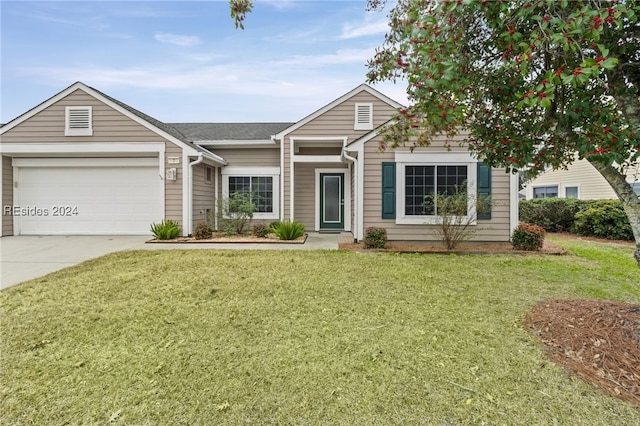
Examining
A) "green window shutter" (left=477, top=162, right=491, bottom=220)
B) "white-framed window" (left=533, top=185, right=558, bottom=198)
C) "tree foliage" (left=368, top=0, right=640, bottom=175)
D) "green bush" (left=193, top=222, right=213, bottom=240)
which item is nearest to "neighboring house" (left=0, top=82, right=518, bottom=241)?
"green window shutter" (left=477, top=162, right=491, bottom=220)

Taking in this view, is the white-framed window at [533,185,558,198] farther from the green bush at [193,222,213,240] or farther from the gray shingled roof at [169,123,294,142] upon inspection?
the green bush at [193,222,213,240]

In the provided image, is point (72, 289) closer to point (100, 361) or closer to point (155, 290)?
point (155, 290)

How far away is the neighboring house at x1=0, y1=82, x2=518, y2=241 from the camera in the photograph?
9039 mm

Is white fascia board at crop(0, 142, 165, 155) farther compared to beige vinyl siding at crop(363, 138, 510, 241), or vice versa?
white fascia board at crop(0, 142, 165, 155)

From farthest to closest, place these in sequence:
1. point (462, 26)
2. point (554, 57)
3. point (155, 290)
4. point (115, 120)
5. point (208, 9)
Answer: point (115, 120) < point (208, 9) < point (155, 290) < point (462, 26) < point (554, 57)

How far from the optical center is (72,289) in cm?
462

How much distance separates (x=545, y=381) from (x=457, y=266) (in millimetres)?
4118

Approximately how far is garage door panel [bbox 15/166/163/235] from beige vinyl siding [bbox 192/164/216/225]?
4.09ft

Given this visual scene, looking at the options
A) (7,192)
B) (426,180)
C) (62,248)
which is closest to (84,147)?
(7,192)

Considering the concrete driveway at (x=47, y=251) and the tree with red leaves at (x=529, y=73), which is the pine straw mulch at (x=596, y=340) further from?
the concrete driveway at (x=47, y=251)

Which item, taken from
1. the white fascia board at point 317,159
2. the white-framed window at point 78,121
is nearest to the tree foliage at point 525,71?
the white fascia board at point 317,159

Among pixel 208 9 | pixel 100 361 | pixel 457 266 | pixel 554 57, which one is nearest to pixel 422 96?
pixel 554 57

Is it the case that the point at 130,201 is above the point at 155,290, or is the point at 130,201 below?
above

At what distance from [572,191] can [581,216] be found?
7362 mm
